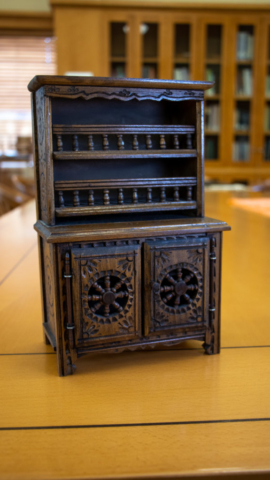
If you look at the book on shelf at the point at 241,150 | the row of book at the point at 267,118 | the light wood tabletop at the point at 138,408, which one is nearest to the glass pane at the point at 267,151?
the row of book at the point at 267,118

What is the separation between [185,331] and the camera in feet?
3.82

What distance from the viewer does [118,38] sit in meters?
5.34

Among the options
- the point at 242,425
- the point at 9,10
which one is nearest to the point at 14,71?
the point at 9,10

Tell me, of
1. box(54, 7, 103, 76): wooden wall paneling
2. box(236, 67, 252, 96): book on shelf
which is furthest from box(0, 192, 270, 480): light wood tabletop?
box(236, 67, 252, 96): book on shelf

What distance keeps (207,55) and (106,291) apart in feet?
16.9

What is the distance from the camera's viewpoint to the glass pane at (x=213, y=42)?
5430 mm

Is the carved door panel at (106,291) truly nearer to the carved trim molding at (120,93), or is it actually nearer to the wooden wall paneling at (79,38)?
the carved trim molding at (120,93)

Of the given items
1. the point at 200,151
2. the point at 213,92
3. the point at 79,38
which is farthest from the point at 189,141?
the point at 213,92

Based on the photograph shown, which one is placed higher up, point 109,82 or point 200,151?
point 109,82

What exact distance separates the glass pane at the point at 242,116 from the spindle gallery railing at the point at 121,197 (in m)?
4.79

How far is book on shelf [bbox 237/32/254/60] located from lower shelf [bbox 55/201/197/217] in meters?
4.98

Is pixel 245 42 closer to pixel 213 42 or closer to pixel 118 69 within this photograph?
pixel 213 42

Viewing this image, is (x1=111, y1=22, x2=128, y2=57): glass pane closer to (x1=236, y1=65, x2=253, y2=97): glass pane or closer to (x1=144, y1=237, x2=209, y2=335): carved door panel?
(x1=236, y1=65, x2=253, y2=97): glass pane

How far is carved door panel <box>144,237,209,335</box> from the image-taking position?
110 centimetres
